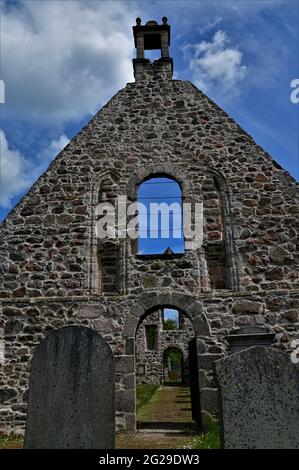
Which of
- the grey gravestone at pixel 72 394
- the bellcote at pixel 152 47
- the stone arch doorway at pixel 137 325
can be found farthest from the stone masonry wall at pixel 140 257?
the grey gravestone at pixel 72 394

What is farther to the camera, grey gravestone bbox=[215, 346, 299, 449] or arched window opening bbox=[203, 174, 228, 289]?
arched window opening bbox=[203, 174, 228, 289]

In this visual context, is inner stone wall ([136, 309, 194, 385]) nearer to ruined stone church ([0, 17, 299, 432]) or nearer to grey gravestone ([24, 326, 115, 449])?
ruined stone church ([0, 17, 299, 432])

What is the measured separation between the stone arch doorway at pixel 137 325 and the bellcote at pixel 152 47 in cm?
643

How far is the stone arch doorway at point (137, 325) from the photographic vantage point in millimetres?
8641

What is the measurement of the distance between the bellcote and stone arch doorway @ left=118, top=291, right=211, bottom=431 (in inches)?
253

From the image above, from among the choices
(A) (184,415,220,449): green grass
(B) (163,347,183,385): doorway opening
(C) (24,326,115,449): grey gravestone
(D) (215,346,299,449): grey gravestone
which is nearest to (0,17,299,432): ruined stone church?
(A) (184,415,220,449): green grass

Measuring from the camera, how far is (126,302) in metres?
9.35

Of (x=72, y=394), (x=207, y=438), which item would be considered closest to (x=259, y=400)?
(x=72, y=394)

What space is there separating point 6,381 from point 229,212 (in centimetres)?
631

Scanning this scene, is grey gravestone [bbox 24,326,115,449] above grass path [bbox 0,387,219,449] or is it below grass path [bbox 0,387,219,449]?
above

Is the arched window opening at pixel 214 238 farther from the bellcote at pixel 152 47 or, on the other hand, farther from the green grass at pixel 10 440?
the green grass at pixel 10 440

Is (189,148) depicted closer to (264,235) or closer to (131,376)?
(264,235)

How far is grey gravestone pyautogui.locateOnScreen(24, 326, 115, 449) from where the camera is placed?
450 centimetres
